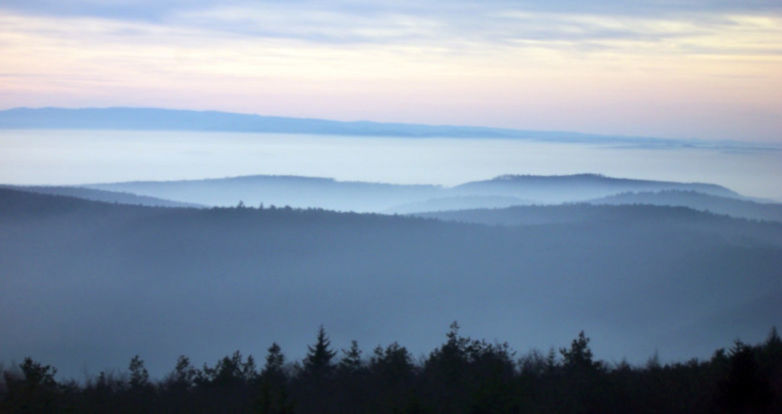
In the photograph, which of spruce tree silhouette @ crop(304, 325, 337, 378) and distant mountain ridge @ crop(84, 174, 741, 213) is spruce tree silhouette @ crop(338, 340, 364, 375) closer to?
spruce tree silhouette @ crop(304, 325, 337, 378)

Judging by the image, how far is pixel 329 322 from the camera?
62469mm

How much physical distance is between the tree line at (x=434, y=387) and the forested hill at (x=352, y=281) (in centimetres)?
3524

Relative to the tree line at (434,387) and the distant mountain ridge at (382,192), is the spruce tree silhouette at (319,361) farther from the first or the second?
the distant mountain ridge at (382,192)

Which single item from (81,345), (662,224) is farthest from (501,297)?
(81,345)

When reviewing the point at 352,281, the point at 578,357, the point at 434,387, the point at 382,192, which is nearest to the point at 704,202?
the point at 352,281

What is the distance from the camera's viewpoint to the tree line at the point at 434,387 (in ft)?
40.5

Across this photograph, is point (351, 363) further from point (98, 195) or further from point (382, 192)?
point (382, 192)

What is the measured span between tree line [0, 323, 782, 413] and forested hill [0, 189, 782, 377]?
35244 mm

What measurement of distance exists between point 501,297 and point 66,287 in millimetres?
33485

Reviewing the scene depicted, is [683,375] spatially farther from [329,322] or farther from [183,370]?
[329,322]

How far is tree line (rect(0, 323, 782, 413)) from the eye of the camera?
487 inches

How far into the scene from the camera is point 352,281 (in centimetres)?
6988

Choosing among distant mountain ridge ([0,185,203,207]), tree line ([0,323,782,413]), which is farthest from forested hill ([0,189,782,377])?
tree line ([0,323,782,413])

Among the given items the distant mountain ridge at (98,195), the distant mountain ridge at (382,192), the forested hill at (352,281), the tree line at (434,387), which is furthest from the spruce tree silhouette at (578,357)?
the distant mountain ridge at (382,192)
